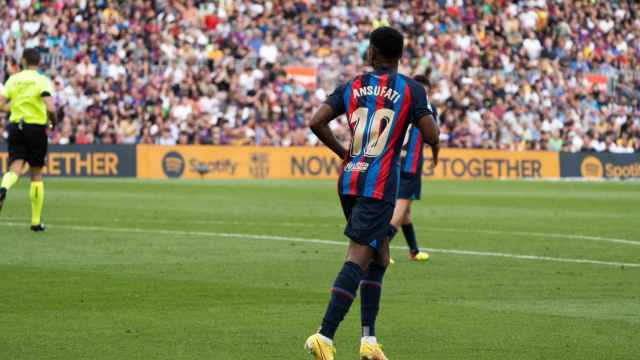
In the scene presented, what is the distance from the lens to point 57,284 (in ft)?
37.8

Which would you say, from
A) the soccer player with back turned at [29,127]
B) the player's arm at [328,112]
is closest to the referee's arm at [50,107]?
the soccer player with back turned at [29,127]

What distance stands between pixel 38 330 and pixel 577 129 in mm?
39563

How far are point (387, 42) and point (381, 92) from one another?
0.30m

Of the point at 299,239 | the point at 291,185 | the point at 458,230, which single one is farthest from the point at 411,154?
the point at 291,185

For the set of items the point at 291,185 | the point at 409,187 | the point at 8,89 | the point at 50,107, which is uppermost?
the point at 8,89

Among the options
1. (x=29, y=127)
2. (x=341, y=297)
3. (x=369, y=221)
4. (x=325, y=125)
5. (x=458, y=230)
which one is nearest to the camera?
(x=341, y=297)

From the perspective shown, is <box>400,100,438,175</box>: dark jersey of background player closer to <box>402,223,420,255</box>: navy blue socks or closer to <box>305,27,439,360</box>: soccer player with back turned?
<box>402,223,420,255</box>: navy blue socks

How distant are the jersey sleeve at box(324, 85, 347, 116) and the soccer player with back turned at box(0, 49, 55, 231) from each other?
10.1m

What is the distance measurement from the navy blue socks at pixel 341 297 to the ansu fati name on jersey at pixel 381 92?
3.35 ft

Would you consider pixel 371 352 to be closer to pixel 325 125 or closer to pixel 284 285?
pixel 325 125

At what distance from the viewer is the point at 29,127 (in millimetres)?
17609

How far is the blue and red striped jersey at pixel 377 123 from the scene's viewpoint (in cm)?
785

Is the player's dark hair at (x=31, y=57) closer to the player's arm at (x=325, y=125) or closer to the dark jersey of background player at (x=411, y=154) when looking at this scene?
the dark jersey of background player at (x=411, y=154)

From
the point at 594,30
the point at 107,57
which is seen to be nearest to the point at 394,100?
the point at 107,57
